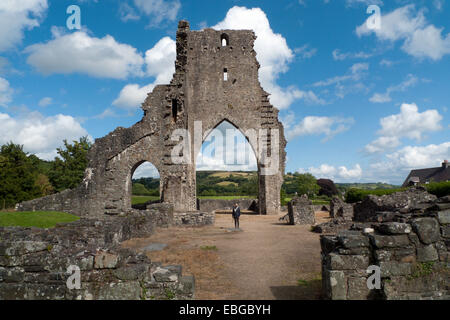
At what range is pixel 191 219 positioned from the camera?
1398 centimetres

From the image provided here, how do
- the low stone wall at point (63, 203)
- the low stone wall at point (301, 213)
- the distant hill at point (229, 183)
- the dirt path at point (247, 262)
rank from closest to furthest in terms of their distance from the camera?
the dirt path at point (247, 262) < the low stone wall at point (301, 213) < the low stone wall at point (63, 203) < the distant hill at point (229, 183)

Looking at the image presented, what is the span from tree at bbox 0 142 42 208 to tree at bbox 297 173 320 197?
33904 mm

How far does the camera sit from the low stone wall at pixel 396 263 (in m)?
3.80

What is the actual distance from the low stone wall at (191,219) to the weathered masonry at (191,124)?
3.43 m

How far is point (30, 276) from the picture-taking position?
3.53m

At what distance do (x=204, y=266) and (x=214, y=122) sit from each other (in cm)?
1535

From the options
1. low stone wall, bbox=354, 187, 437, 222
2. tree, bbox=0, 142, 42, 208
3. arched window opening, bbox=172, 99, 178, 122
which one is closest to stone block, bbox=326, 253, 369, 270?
low stone wall, bbox=354, 187, 437, 222

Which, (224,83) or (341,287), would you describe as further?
(224,83)

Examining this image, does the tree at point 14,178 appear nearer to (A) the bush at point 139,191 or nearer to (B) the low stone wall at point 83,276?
(A) the bush at point 139,191

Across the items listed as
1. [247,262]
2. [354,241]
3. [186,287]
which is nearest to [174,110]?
[247,262]

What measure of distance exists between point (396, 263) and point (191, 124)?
18128 mm

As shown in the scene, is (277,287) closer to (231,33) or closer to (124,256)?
(124,256)

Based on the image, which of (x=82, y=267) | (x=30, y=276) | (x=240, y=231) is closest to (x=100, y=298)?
(x=82, y=267)

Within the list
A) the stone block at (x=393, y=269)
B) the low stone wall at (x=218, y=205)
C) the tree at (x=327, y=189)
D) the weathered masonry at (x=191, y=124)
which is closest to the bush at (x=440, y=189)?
the weathered masonry at (x=191, y=124)
